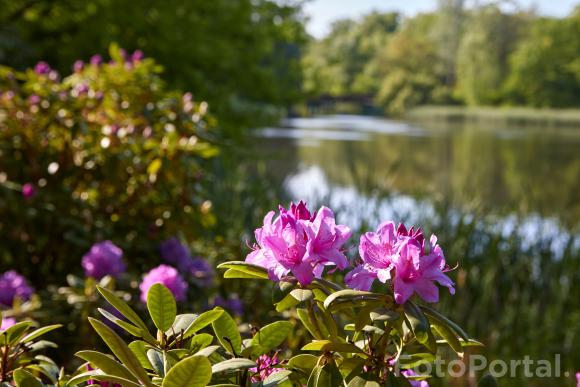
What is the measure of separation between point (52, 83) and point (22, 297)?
4.04 feet

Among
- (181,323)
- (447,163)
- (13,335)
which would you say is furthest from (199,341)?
(447,163)

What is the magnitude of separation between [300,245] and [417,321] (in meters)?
0.15

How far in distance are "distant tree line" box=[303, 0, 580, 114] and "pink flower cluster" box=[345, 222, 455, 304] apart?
44.4 m

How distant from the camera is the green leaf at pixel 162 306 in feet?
2.43

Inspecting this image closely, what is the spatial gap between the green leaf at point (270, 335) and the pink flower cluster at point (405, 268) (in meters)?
0.12

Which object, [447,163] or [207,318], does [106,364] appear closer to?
[207,318]

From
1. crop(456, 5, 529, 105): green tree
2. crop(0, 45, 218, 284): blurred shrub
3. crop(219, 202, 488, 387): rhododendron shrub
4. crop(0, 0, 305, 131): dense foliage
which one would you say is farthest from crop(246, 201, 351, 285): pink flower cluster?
crop(456, 5, 529, 105): green tree

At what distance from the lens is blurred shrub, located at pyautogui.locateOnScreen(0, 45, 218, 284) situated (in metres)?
2.54

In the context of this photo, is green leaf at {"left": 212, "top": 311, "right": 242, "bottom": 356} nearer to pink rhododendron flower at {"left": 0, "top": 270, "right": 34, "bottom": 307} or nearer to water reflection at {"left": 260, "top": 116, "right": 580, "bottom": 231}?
pink rhododendron flower at {"left": 0, "top": 270, "right": 34, "bottom": 307}

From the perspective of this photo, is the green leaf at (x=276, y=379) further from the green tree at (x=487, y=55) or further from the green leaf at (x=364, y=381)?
the green tree at (x=487, y=55)

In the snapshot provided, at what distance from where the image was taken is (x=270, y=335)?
31.4 inches

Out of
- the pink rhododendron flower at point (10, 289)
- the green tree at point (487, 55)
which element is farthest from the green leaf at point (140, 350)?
the green tree at point (487, 55)

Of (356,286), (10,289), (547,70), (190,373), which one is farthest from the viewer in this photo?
(547,70)

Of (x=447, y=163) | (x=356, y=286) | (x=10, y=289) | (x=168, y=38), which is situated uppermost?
(x=356, y=286)
